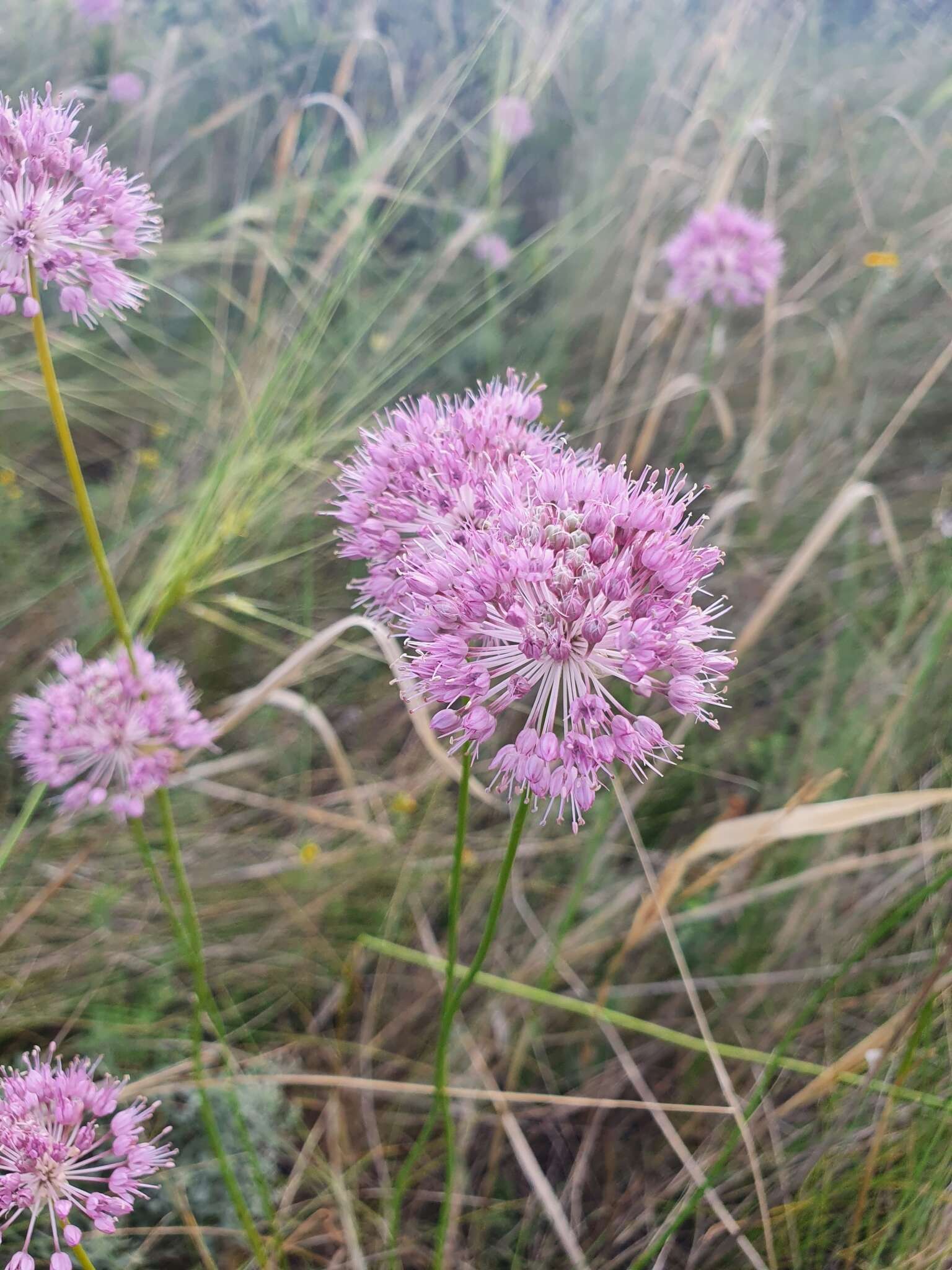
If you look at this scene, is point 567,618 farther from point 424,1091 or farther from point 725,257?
point 725,257

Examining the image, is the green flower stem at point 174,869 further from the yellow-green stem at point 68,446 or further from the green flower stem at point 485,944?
the green flower stem at point 485,944

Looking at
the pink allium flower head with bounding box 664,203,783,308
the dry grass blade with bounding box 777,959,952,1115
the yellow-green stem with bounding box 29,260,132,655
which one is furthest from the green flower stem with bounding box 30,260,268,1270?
the pink allium flower head with bounding box 664,203,783,308

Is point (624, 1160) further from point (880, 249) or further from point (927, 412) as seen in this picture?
point (880, 249)

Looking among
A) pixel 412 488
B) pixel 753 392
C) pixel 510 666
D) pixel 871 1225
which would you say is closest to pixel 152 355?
pixel 753 392

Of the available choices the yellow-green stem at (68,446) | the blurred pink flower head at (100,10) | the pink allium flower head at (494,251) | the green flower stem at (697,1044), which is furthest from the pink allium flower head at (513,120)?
the green flower stem at (697,1044)

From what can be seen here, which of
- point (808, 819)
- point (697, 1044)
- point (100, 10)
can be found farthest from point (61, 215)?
point (100, 10)
